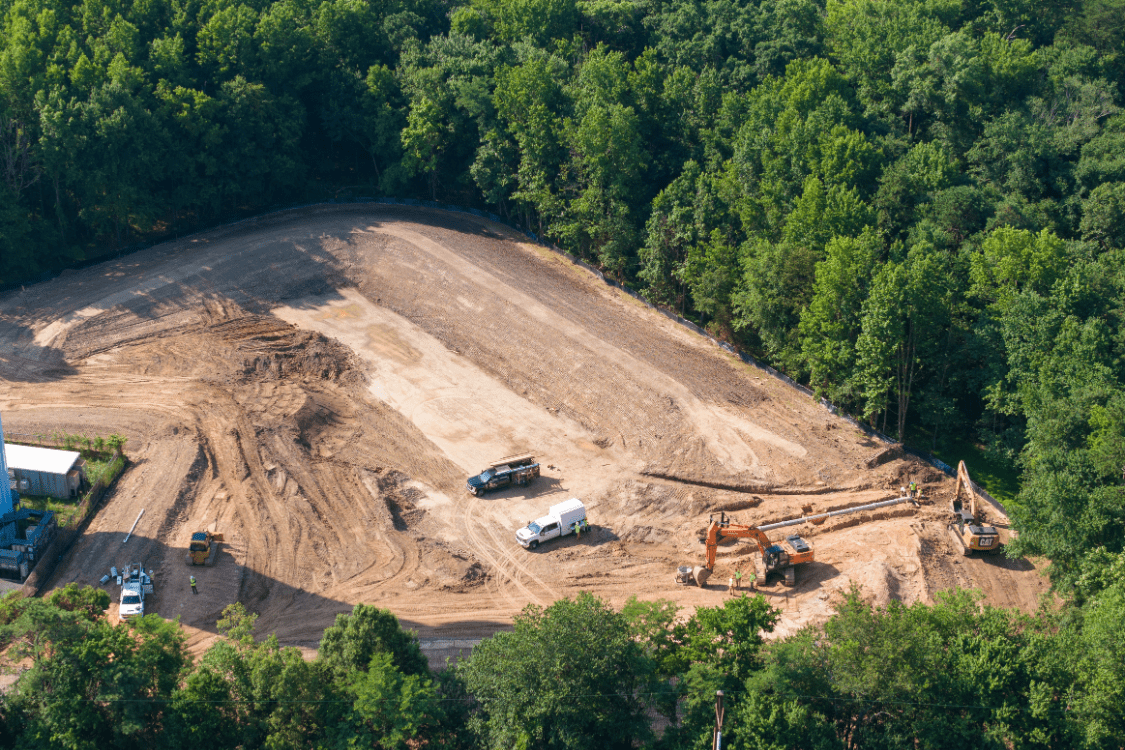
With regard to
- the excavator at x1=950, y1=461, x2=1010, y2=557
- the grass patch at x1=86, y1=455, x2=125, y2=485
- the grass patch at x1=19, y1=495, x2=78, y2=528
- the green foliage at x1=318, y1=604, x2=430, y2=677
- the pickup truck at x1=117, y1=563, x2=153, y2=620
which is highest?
the green foliage at x1=318, y1=604, x2=430, y2=677

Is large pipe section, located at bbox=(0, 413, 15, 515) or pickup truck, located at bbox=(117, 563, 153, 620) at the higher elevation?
large pipe section, located at bbox=(0, 413, 15, 515)

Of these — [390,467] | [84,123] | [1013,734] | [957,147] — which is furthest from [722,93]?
[1013,734]

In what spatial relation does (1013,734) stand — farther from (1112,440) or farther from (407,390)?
(407,390)

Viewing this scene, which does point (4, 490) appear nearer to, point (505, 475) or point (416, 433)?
point (416, 433)

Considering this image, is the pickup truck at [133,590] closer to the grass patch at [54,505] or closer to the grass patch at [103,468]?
the grass patch at [54,505]

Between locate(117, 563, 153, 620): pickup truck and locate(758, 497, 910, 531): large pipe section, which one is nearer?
locate(117, 563, 153, 620): pickup truck

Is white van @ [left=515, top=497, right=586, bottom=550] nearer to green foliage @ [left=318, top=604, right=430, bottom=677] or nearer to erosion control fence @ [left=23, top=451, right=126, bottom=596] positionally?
green foliage @ [left=318, top=604, right=430, bottom=677]

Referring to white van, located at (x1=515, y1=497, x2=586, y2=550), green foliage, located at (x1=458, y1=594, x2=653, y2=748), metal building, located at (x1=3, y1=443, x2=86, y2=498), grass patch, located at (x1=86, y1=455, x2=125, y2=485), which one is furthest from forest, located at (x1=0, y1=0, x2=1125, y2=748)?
grass patch, located at (x1=86, y1=455, x2=125, y2=485)
